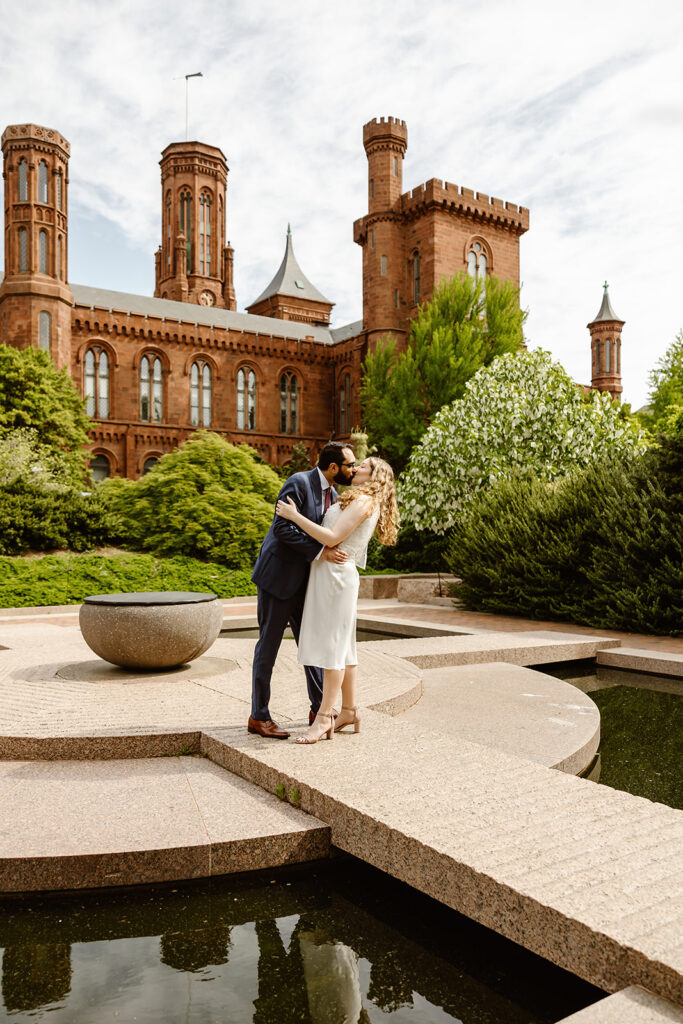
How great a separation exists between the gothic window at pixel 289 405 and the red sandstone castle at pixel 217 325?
66mm

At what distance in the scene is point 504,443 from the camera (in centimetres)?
1712

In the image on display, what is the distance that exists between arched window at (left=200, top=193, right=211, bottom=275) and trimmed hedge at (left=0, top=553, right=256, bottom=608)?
4628cm

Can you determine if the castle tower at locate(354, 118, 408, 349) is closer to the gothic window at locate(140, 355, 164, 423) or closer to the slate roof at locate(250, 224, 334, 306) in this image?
the gothic window at locate(140, 355, 164, 423)

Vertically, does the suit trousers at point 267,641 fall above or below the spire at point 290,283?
below

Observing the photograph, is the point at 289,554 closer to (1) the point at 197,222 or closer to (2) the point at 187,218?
(1) the point at 197,222

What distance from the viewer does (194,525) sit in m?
18.7

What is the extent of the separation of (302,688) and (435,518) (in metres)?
11.9

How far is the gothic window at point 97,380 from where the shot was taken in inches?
1603

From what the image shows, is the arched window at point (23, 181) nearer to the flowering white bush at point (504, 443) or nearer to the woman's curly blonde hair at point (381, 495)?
the flowering white bush at point (504, 443)

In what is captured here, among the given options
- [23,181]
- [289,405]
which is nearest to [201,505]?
[23,181]

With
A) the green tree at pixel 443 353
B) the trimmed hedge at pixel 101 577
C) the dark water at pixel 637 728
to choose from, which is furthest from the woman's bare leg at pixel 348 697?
the green tree at pixel 443 353

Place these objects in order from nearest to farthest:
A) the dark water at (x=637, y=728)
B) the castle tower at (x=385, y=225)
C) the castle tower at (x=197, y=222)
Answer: the dark water at (x=637, y=728)
the castle tower at (x=385, y=225)
the castle tower at (x=197, y=222)

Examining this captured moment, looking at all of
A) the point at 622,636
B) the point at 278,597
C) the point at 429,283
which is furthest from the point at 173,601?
the point at 429,283

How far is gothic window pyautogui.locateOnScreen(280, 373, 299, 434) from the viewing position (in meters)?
46.8
